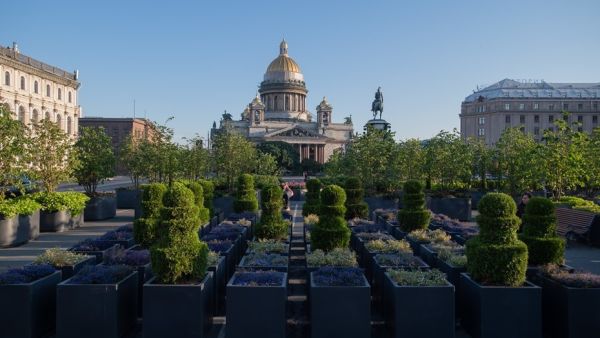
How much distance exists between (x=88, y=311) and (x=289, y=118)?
11091 cm

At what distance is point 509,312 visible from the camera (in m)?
8.04

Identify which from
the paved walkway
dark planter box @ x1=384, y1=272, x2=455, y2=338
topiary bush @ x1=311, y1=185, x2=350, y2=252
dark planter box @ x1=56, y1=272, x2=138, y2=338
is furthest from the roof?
dark planter box @ x1=56, y1=272, x2=138, y2=338

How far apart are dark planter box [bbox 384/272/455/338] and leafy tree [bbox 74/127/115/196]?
2046cm

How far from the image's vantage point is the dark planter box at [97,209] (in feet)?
78.9

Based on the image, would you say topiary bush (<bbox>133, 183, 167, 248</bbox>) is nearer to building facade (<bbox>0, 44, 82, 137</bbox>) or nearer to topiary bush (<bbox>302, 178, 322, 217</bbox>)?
topiary bush (<bbox>302, 178, 322, 217</bbox>)

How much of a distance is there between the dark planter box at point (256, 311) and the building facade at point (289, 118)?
98.0 metres

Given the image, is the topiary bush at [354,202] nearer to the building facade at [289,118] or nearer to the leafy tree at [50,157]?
the leafy tree at [50,157]

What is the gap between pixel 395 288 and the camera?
8141 millimetres

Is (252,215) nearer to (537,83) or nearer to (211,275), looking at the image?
(211,275)

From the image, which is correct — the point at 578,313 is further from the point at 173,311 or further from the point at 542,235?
the point at 173,311

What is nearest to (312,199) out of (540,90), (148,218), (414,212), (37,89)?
(414,212)

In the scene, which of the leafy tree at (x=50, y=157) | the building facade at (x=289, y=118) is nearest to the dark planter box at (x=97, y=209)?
the leafy tree at (x=50, y=157)

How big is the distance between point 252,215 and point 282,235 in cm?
548

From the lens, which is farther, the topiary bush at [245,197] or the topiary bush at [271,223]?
the topiary bush at [245,197]
